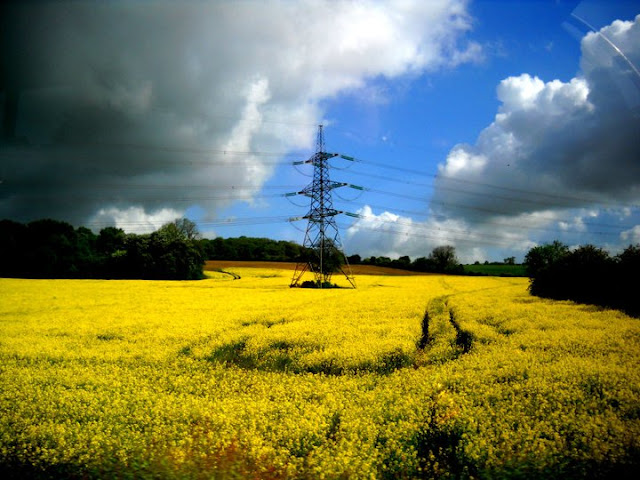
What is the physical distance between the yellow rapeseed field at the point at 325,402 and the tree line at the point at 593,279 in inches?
148

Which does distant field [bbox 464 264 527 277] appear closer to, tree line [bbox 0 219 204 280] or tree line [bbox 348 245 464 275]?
tree line [bbox 348 245 464 275]

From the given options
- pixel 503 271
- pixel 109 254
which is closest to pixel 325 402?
pixel 109 254

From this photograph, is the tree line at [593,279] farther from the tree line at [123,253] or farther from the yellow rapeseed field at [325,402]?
the tree line at [123,253]

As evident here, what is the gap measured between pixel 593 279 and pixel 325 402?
18.2 meters

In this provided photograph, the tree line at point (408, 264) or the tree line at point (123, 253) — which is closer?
the tree line at point (123, 253)

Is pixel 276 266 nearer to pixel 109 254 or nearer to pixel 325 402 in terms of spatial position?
pixel 109 254

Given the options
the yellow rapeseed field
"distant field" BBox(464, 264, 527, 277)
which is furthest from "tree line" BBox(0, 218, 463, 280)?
the yellow rapeseed field

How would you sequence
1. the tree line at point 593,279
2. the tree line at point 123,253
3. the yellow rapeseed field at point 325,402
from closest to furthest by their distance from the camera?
the yellow rapeseed field at point 325,402, the tree line at point 593,279, the tree line at point 123,253

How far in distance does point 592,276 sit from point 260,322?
1632 cm

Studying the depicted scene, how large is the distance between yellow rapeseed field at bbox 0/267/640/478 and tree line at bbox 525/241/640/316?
3.75 m

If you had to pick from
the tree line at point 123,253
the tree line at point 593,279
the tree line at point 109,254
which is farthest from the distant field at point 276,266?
the tree line at point 593,279

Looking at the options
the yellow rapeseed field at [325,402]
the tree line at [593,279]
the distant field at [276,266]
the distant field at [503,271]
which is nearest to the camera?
the yellow rapeseed field at [325,402]

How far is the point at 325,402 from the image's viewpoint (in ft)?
22.4

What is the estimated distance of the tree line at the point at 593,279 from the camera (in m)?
15.2
